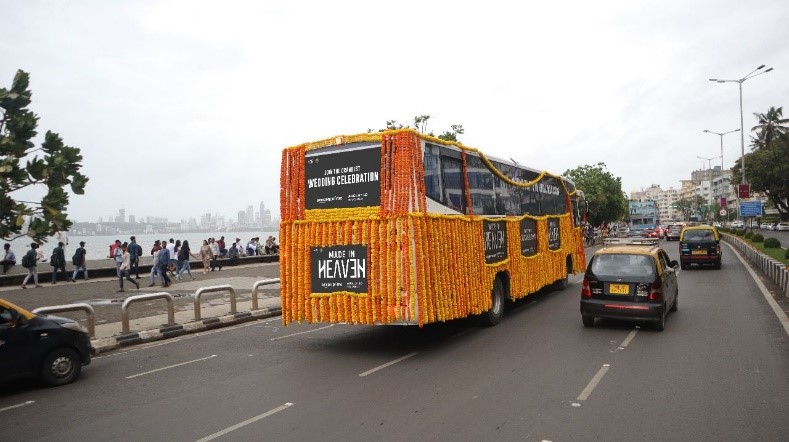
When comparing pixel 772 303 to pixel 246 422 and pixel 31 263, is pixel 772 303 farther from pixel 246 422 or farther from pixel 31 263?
pixel 31 263

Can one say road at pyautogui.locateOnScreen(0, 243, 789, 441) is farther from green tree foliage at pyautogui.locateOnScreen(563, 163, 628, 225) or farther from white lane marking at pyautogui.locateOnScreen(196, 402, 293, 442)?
green tree foliage at pyautogui.locateOnScreen(563, 163, 628, 225)

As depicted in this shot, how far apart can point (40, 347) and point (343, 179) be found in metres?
5.16

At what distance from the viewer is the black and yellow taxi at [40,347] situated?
7496 millimetres

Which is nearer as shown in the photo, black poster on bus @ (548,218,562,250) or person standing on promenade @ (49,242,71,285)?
black poster on bus @ (548,218,562,250)

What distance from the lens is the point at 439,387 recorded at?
7301mm

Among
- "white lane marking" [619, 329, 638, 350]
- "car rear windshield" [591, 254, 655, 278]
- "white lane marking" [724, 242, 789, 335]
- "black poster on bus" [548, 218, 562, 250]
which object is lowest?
"white lane marking" [724, 242, 789, 335]

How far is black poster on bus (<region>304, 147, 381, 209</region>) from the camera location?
30.7 ft

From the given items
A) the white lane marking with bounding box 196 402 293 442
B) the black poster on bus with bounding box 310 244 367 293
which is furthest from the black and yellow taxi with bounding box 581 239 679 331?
the white lane marking with bounding box 196 402 293 442

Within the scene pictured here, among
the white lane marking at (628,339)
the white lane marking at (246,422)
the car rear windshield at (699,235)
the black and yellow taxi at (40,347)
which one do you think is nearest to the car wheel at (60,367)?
the black and yellow taxi at (40,347)

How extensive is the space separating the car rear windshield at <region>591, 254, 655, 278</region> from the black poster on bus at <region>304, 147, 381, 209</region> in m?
4.91

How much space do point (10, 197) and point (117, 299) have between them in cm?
1058

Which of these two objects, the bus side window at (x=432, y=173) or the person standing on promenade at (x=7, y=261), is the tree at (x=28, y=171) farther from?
the person standing on promenade at (x=7, y=261)

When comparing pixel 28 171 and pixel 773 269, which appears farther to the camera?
pixel 773 269

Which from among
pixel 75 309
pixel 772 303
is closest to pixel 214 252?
pixel 75 309
